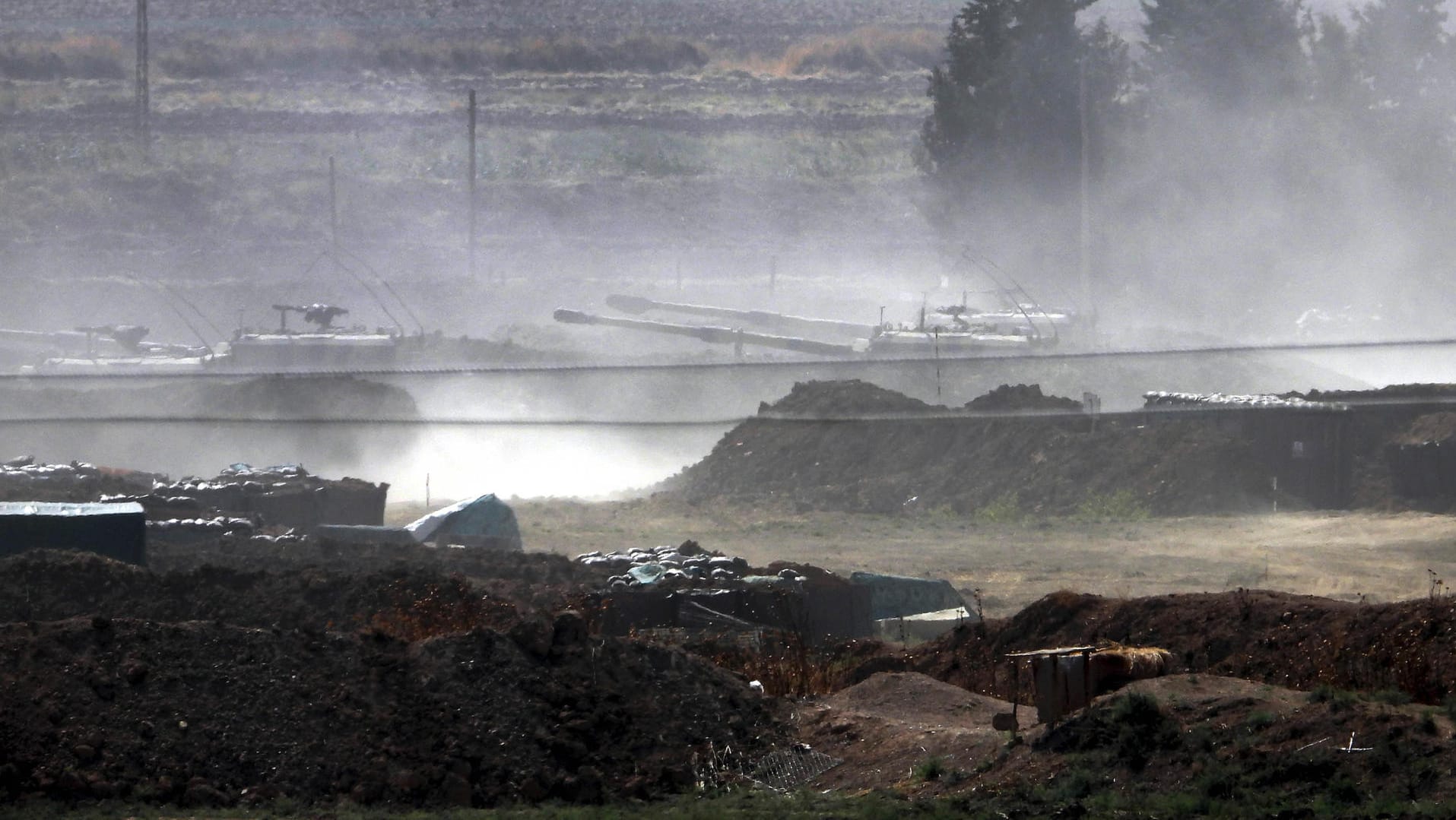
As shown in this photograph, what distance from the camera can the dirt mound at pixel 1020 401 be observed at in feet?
108

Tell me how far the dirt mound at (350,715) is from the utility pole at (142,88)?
6580 cm

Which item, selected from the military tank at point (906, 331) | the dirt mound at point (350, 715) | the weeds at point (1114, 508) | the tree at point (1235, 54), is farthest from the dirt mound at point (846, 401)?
the tree at point (1235, 54)

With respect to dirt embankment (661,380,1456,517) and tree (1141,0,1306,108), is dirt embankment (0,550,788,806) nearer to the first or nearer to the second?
dirt embankment (661,380,1456,517)

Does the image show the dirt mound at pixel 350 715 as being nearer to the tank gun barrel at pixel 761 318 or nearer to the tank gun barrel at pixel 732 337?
the tank gun barrel at pixel 732 337

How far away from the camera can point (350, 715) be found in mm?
10945

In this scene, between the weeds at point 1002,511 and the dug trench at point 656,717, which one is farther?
the weeds at point 1002,511

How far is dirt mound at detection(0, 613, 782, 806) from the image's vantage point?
10320 millimetres

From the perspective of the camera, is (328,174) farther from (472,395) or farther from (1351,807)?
(1351,807)

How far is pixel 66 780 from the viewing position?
10039 millimetres

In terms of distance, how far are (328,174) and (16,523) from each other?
202 feet

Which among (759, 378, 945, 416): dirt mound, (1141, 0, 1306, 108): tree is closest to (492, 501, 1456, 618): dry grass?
(759, 378, 945, 416): dirt mound

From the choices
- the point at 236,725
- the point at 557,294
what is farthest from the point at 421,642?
the point at 557,294

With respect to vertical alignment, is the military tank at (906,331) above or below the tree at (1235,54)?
below

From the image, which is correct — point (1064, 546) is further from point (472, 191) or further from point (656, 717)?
point (472, 191)
